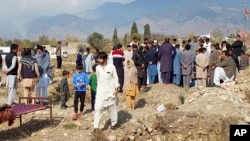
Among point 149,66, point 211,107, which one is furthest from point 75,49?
point 211,107

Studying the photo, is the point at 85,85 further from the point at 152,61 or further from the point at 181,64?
the point at 181,64

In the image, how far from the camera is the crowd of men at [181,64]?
535 inches

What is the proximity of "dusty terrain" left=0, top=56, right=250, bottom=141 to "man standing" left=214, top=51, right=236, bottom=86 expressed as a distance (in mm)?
1037

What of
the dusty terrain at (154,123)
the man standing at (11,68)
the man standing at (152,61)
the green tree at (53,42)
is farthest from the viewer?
the green tree at (53,42)

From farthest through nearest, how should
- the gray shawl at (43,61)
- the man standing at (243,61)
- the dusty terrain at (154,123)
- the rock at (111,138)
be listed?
the man standing at (243,61)
the gray shawl at (43,61)
the dusty terrain at (154,123)
the rock at (111,138)

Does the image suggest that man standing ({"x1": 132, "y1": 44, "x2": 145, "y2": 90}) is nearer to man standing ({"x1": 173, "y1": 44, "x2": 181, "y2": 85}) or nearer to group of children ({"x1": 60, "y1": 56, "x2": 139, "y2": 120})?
man standing ({"x1": 173, "y1": 44, "x2": 181, "y2": 85})

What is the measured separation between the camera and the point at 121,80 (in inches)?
509

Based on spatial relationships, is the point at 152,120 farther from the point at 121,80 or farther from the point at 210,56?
the point at 210,56

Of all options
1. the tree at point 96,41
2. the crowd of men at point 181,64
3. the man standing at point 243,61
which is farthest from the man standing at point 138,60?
the tree at point 96,41

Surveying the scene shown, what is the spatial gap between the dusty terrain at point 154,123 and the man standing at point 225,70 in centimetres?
104

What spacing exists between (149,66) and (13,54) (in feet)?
18.7

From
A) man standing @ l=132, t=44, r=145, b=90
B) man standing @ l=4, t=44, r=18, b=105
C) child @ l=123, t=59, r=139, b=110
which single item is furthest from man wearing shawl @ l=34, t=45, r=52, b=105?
man standing @ l=132, t=44, r=145, b=90

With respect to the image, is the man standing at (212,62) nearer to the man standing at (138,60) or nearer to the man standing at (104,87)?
the man standing at (138,60)

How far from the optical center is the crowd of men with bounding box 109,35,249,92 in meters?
13.6
